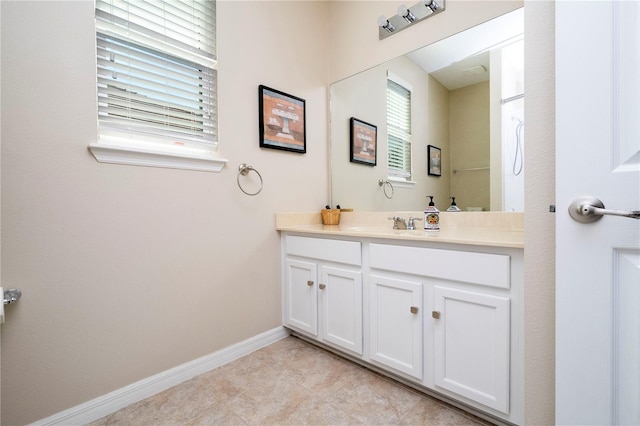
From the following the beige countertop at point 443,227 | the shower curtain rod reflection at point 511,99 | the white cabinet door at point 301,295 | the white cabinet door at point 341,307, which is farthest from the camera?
the white cabinet door at point 301,295

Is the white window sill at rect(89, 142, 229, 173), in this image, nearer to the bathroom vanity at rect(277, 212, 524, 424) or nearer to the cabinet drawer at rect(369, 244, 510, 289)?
the bathroom vanity at rect(277, 212, 524, 424)

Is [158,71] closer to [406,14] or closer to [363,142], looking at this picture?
[363,142]

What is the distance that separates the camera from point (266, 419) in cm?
131

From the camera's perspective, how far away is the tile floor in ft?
4.28

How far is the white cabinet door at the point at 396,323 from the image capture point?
54.9 inches

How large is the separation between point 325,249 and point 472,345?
89cm

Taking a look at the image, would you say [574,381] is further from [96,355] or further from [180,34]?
[180,34]

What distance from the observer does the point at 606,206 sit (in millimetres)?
679

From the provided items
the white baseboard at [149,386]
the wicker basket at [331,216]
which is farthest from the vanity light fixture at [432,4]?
the white baseboard at [149,386]

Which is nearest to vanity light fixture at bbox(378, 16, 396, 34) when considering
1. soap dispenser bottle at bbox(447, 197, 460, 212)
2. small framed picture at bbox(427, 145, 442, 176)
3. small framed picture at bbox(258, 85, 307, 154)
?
small framed picture at bbox(258, 85, 307, 154)

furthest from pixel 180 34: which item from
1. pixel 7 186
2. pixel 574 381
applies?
pixel 574 381

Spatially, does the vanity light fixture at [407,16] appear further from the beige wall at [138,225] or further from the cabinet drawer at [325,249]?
the cabinet drawer at [325,249]

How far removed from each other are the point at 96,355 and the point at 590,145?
1.94 meters

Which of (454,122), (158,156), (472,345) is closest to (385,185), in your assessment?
(454,122)
